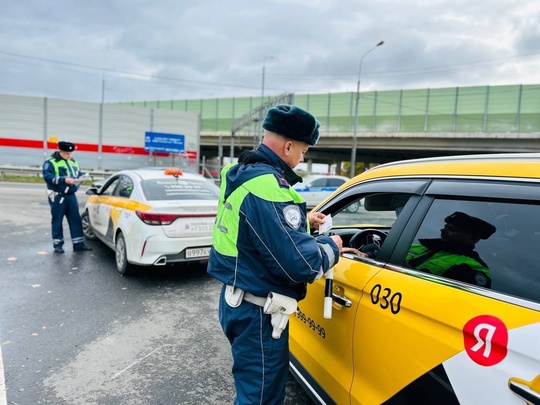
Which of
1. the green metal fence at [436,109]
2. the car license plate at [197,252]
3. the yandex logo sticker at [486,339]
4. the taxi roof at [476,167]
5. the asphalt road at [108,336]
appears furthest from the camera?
the green metal fence at [436,109]

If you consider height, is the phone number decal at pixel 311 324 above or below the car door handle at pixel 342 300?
below

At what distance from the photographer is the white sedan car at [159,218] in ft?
17.1

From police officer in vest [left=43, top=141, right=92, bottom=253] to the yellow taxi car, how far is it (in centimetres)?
591

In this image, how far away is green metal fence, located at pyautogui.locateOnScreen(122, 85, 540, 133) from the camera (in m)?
32.2

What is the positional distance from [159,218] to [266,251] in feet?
12.1

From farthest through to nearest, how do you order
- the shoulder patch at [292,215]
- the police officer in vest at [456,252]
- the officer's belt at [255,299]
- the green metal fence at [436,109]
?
the green metal fence at [436,109] → the officer's belt at [255,299] → the shoulder patch at [292,215] → the police officer in vest at [456,252]

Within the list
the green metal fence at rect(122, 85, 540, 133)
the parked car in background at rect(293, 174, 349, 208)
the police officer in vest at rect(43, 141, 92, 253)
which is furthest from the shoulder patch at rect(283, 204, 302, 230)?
A: the green metal fence at rect(122, 85, 540, 133)

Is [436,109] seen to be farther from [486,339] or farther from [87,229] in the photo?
[486,339]

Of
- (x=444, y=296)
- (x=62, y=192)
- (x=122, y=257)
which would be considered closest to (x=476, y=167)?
(x=444, y=296)

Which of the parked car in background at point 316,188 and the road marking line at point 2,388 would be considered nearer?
the road marking line at point 2,388

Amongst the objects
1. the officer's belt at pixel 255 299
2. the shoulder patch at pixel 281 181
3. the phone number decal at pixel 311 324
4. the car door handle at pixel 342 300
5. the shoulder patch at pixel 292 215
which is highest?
the shoulder patch at pixel 281 181

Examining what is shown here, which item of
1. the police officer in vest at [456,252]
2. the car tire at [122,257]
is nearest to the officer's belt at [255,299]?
the police officer in vest at [456,252]

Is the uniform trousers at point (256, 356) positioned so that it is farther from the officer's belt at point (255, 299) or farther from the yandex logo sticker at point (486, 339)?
the yandex logo sticker at point (486, 339)

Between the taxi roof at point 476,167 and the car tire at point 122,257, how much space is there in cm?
434
